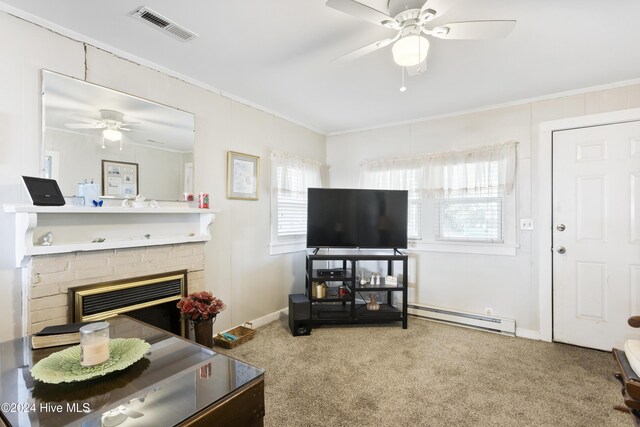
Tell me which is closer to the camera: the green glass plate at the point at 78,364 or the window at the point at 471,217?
the green glass plate at the point at 78,364

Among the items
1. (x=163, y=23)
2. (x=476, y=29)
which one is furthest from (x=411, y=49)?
(x=163, y=23)

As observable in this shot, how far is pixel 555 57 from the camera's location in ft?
7.80

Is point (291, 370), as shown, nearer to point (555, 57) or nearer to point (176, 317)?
point (176, 317)

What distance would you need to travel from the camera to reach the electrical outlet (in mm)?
3244

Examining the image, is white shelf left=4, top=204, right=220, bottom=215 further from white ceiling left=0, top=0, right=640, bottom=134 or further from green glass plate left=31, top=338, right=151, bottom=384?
white ceiling left=0, top=0, right=640, bottom=134

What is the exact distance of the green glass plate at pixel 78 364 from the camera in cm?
101

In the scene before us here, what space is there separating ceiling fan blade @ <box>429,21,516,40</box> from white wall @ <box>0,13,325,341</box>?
216cm

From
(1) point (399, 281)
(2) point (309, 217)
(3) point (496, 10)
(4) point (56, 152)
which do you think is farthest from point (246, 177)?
(3) point (496, 10)

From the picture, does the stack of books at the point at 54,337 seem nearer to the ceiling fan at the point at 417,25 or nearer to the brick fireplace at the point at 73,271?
the brick fireplace at the point at 73,271

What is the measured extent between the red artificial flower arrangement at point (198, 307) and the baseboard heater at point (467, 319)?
8.06ft

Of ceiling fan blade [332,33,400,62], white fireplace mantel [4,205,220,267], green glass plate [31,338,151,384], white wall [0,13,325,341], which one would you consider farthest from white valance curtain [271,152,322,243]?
green glass plate [31,338,151,384]


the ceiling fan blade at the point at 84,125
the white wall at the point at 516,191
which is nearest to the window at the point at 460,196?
the white wall at the point at 516,191

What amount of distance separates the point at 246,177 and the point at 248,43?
147 centimetres

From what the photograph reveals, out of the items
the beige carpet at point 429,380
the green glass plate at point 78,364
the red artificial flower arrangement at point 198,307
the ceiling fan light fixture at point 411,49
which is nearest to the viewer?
the green glass plate at point 78,364
